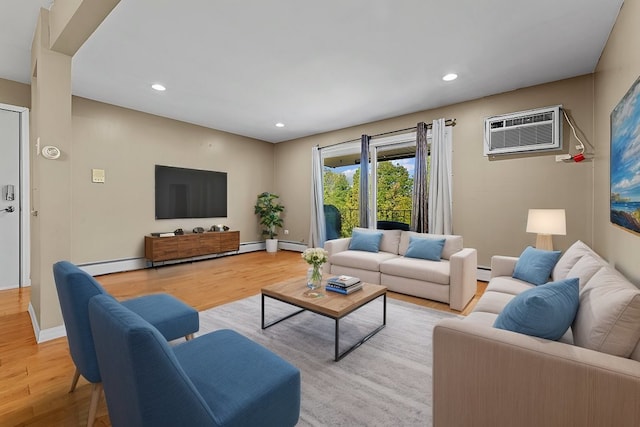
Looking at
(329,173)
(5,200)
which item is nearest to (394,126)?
(329,173)

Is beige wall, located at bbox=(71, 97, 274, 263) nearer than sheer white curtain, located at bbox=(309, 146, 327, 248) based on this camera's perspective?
Yes

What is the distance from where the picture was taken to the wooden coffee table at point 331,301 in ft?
7.15

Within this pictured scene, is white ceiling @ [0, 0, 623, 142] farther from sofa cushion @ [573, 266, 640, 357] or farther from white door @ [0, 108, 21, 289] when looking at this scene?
sofa cushion @ [573, 266, 640, 357]

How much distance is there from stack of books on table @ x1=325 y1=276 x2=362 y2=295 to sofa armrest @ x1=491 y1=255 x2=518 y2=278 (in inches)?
61.7

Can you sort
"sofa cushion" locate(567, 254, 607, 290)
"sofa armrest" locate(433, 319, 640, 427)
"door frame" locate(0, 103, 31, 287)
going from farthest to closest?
"door frame" locate(0, 103, 31, 287) → "sofa cushion" locate(567, 254, 607, 290) → "sofa armrest" locate(433, 319, 640, 427)

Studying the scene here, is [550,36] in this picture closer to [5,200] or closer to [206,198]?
[206,198]

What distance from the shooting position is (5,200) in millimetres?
3836

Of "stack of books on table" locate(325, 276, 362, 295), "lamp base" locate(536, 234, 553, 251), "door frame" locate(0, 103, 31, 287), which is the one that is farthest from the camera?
"door frame" locate(0, 103, 31, 287)

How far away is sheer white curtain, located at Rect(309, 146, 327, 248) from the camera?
21.1ft

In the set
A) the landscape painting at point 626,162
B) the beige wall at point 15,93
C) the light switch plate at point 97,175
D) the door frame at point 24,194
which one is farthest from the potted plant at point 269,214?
the landscape painting at point 626,162

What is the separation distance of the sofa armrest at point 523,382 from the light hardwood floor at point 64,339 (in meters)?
1.82

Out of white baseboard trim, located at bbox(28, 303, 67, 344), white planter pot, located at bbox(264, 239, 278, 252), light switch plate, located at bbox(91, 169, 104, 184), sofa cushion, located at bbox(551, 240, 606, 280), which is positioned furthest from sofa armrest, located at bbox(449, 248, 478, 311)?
light switch plate, located at bbox(91, 169, 104, 184)

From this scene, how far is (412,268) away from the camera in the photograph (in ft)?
11.7

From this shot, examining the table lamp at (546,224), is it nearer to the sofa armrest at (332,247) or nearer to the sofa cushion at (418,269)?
the sofa cushion at (418,269)
